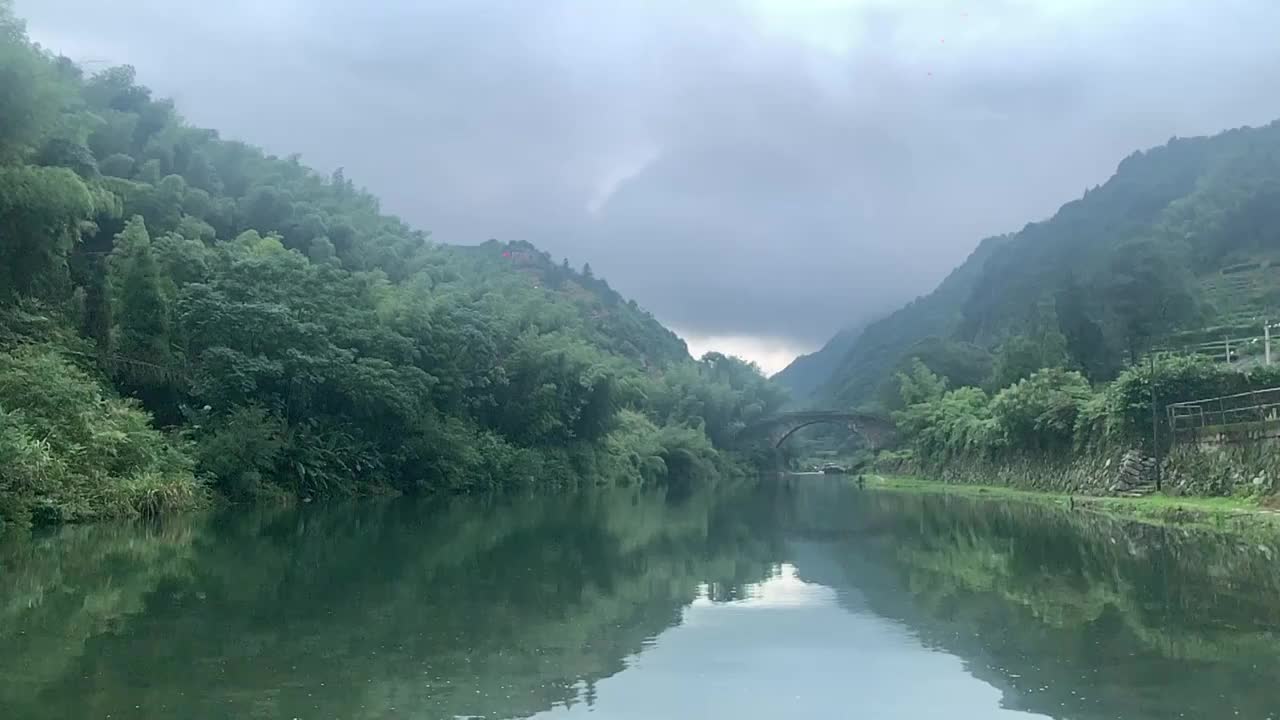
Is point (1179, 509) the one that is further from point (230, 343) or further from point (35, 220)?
→ point (230, 343)

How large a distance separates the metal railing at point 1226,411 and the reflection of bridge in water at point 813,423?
5354 cm

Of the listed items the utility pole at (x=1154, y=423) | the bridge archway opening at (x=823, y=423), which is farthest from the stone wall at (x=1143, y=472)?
the bridge archway opening at (x=823, y=423)

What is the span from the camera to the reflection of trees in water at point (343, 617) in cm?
730

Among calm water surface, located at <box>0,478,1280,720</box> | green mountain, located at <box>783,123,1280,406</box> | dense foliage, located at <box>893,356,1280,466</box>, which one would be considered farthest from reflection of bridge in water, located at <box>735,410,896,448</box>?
calm water surface, located at <box>0,478,1280,720</box>

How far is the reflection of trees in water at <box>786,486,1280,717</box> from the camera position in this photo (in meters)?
7.61

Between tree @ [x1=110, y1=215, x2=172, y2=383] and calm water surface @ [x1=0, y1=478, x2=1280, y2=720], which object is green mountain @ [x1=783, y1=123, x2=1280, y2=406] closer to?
calm water surface @ [x1=0, y1=478, x2=1280, y2=720]

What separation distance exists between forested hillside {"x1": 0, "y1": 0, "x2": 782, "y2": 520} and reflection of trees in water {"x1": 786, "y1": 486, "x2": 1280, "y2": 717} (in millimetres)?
16092

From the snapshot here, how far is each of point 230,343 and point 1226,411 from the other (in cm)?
2853

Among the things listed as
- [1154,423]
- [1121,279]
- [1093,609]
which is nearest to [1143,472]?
[1154,423]

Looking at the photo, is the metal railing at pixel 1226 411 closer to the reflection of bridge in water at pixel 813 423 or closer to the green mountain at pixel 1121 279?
the green mountain at pixel 1121 279

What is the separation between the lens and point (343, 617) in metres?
10.7

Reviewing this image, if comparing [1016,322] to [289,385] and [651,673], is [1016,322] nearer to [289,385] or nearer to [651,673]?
[289,385]

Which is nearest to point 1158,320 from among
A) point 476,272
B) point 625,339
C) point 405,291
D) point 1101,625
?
point 405,291

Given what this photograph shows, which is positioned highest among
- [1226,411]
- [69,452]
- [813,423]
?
[813,423]
